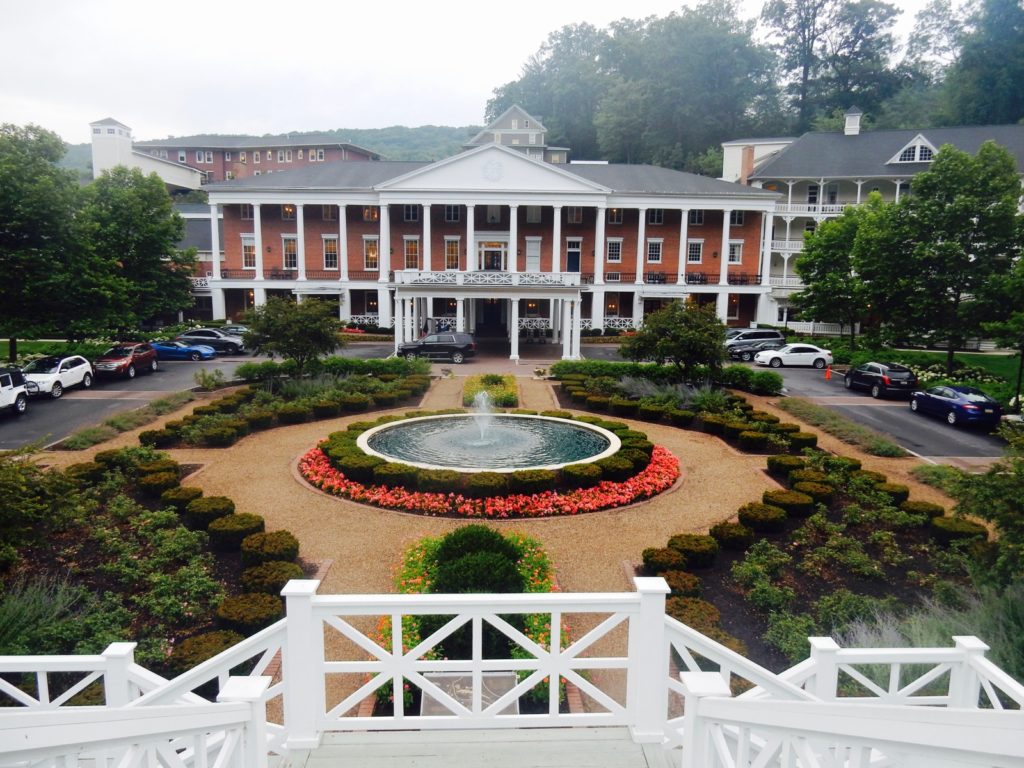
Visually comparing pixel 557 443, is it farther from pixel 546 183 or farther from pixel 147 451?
pixel 546 183

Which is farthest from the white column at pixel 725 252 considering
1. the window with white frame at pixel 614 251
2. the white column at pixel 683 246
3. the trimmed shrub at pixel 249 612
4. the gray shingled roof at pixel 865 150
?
the trimmed shrub at pixel 249 612

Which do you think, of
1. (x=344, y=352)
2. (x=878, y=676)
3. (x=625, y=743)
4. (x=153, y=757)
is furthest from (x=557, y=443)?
(x=344, y=352)

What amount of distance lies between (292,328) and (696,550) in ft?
62.5

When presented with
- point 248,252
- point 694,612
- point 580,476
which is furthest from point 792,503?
point 248,252

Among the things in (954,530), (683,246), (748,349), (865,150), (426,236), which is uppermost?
(865,150)

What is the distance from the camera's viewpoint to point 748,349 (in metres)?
40.6

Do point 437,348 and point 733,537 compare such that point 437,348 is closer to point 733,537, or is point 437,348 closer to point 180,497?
point 180,497

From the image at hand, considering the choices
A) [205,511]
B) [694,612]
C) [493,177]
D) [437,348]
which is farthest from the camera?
[493,177]

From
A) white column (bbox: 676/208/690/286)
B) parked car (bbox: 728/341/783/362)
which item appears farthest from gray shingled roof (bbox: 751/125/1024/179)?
parked car (bbox: 728/341/783/362)

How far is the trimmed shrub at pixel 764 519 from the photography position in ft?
41.4

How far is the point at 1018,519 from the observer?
8.39m

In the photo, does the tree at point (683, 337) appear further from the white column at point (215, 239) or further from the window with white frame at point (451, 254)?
the white column at point (215, 239)

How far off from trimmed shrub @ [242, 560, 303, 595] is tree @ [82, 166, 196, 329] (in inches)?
1167

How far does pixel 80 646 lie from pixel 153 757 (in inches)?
240
